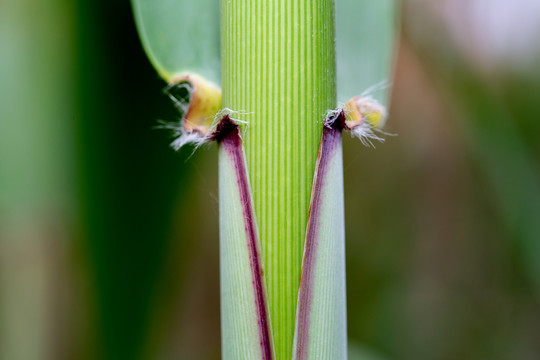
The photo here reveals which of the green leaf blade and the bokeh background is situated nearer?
the green leaf blade

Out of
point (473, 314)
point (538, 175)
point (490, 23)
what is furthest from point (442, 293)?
point (490, 23)

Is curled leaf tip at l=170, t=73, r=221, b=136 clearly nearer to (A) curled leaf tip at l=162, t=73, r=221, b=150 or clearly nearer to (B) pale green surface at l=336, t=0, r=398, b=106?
(A) curled leaf tip at l=162, t=73, r=221, b=150

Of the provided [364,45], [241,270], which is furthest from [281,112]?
[364,45]

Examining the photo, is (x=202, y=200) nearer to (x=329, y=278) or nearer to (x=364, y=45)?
(x=364, y=45)

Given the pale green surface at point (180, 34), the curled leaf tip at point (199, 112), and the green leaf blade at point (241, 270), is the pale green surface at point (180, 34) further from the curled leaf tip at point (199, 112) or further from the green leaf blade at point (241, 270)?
the green leaf blade at point (241, 270)

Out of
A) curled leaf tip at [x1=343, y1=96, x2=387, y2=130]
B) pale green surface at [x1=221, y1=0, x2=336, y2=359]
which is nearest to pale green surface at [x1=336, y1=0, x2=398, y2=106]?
curled leaf tip at [x1=343, y1=96, x2=387, y2=130]

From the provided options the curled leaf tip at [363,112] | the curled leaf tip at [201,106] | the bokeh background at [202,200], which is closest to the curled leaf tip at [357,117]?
the curled leaf tip at [363,112]

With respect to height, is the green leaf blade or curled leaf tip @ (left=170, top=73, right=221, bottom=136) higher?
curled leaf tip @ (left=170, top=73, right=221, bottom=136)
